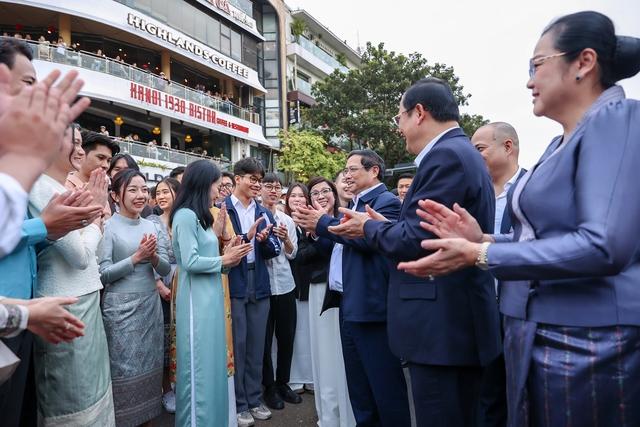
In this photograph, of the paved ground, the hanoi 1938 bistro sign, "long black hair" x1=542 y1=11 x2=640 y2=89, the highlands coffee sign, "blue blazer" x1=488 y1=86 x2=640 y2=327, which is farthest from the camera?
the highlands coffee sign

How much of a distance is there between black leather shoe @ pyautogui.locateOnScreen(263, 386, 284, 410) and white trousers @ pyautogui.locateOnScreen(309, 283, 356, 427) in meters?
0.56

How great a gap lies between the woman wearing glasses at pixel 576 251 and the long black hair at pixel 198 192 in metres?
1.99

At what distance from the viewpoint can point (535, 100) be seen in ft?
5.25

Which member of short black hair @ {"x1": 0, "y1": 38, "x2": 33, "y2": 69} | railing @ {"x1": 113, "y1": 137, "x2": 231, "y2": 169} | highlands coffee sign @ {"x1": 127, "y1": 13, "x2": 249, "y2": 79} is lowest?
short black hair @ {"x1": 0, "y1": 38, "x2": 33, "y2": 69}

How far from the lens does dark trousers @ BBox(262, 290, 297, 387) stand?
430cm

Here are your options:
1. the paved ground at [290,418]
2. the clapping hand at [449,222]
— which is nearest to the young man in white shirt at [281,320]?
the paved ground at [290,418]

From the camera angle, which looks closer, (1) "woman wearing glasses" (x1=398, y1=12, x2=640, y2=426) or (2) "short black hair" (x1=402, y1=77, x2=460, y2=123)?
(1) "woman wearing glasses" (x1=398, y1=12, x2=640, y2=426)

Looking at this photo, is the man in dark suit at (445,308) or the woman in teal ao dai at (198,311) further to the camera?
the woman in teal ao dai at (198,311)

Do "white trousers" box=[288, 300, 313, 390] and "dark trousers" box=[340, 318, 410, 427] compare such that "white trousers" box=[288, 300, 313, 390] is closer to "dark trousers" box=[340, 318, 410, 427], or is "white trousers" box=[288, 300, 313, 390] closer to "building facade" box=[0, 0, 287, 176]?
"dark trousers" box=[340, 318, 410, 427]

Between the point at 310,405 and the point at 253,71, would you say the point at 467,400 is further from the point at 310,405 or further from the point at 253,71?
the point at 253,71

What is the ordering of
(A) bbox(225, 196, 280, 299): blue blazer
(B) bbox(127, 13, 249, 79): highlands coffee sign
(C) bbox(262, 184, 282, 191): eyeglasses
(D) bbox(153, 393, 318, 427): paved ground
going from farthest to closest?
(B) bbox(127, 13, 249, 79): highlands coffee sign, (C) bbox(262, 184, 282, 191): eyeglasses, (A) bbox(225, 196, 280, 299): blue blazer, (D) bbox(153, 393, 318, 427): paved ground

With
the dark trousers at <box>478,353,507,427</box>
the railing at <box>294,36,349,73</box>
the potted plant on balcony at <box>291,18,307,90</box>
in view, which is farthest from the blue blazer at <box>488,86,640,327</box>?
the railing at <box>294,36,349,73</box>

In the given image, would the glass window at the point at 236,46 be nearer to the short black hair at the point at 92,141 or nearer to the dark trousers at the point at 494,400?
the short black hair at the point at 92,141

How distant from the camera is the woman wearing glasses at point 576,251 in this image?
1250 mm
